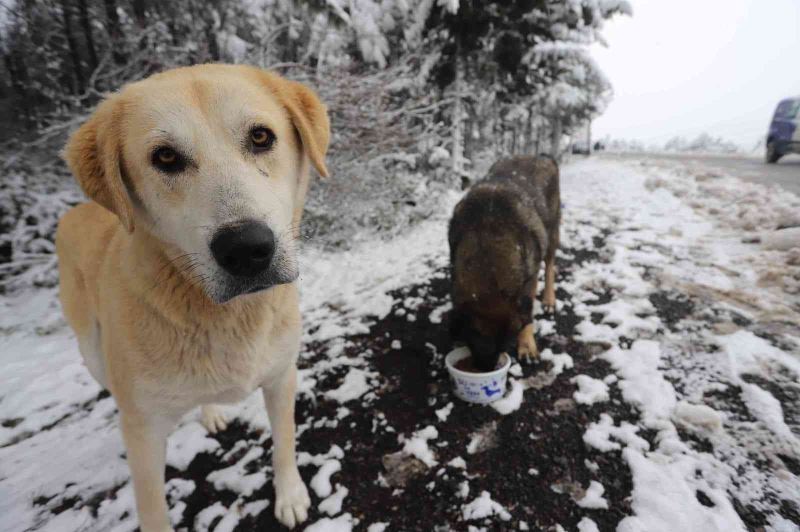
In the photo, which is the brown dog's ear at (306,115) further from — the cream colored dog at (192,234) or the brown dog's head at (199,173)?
the brown dog's head at (199,173)

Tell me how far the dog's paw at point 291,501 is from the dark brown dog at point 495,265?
144 cm

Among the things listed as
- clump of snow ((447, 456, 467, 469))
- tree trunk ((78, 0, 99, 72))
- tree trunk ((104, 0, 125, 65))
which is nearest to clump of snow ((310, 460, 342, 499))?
clump of snow ((447, 456, 467, 469))

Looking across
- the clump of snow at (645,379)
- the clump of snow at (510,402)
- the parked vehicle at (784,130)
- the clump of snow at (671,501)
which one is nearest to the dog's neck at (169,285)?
the clump of snow at (510,402)

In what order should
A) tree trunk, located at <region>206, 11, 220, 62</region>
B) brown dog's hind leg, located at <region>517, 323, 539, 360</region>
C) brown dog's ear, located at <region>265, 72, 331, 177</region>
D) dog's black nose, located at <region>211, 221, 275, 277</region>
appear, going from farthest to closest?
1. tree trunk, located at <region>206, 11, 220, 62</region>
2. brown dog's hind leg, located at <region>517, 323, 539, 360</region>
3. brown dog's ear, located at <region>265, 72, 331, 177</region>
4. dog's black nose, located at <region>211, 221, 275, 277</region>

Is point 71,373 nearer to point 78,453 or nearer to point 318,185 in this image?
point 78,453

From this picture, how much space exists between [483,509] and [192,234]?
79.9 inches

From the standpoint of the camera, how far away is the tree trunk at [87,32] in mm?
4812

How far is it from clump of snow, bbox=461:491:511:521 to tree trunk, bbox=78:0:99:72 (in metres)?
7.07

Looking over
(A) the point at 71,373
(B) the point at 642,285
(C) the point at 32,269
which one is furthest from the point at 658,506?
(C) the point at 32,269

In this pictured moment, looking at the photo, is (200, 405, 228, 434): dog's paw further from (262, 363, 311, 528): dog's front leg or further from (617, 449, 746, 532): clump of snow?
(617, 449, 746, 532): clump of snow

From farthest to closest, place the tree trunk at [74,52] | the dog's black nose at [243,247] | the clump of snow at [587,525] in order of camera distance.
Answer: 1. the tree trunk at [74,52]
2. the clump of snow at [587,525]
3. the dog's black nose at [243,247]

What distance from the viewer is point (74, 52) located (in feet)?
16.3

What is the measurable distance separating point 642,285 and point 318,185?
16.2 feet

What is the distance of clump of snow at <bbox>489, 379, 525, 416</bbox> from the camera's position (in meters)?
2.66
